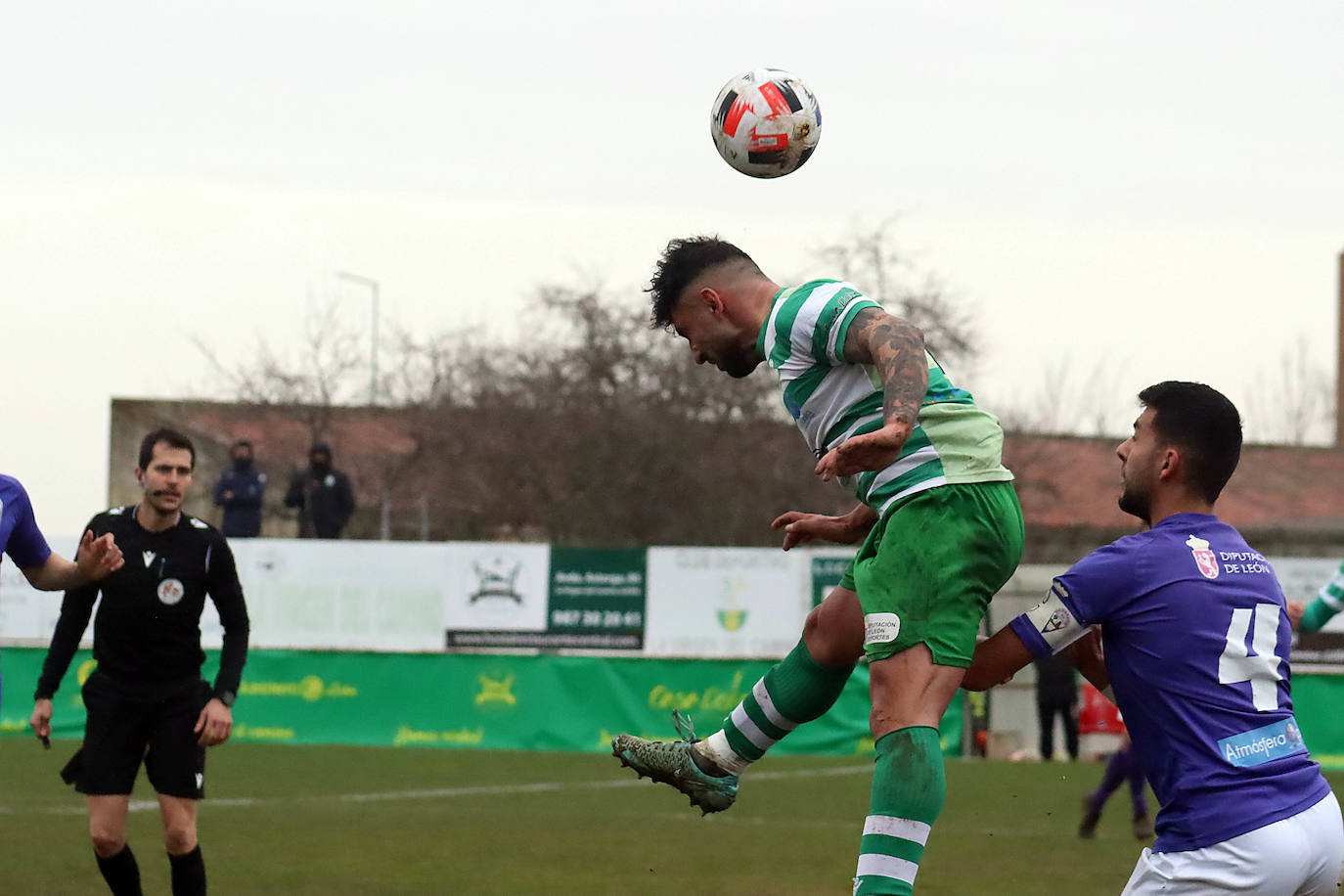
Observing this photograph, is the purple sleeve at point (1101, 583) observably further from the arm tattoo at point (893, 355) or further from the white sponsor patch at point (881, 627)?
the white sponsor patch at point (881, 627)

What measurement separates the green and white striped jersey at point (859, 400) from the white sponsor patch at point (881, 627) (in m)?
0.35

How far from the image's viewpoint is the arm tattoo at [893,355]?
4.89 metres

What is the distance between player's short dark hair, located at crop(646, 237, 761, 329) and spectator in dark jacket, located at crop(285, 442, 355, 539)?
1840 cm

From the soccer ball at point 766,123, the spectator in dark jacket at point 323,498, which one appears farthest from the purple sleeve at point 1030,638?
the spectator in dark jacket at point 323,498

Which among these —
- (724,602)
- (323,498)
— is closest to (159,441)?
(724,602)

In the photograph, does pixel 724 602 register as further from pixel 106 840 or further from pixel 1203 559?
pixel 1203 559

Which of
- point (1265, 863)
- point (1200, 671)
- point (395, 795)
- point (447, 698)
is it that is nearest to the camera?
point (1265, 863)

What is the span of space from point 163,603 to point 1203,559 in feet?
17.6

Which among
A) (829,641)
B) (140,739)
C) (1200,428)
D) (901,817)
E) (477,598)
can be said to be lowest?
(477,598)

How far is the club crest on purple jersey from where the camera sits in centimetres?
441

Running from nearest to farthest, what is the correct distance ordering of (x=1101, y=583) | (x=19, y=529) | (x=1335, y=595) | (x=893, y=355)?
1. (x=1101, y=583)
2. (x=893, y=355)
3. (x=19, y=529)
4. (x=1335, y=595)

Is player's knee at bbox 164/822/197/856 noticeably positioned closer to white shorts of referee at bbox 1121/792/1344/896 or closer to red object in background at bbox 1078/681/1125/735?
white shorts of referee at bbox 1121/792/1344/896

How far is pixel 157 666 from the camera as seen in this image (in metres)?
8.39

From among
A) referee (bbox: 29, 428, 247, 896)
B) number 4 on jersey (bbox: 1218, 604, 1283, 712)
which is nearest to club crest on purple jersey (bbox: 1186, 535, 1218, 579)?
number 4 on jersey (bbox: 1218, 604, 1283, 712)
